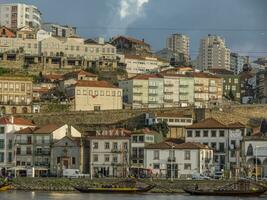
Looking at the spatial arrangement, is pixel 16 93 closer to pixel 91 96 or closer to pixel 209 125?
pixel 91 96

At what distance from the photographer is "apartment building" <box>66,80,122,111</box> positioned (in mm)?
134375

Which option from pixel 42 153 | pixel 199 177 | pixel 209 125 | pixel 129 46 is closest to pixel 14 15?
pixel 129 46

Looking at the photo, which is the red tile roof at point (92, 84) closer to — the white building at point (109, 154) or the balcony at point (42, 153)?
the balcony at point (42, 153)

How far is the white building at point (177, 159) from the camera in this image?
102 metres

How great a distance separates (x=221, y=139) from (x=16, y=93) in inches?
1471

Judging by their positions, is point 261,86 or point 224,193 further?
point 261,86

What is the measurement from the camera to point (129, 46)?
18675 centimetres

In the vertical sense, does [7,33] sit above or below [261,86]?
above

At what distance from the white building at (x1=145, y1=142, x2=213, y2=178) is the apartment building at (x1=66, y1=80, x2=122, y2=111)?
31661 millimetres

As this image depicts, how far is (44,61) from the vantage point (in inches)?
6038

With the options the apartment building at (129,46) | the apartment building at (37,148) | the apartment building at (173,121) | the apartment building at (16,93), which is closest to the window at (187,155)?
the apartment building at (37,148)

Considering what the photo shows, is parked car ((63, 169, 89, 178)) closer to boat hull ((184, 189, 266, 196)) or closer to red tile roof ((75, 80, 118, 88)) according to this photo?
boat hull ((184, 189, 266, 196))

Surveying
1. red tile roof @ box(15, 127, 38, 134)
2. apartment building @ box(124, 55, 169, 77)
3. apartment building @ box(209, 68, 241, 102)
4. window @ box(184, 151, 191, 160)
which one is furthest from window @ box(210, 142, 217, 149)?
apartment building @ box(209, 68, 241, 102)

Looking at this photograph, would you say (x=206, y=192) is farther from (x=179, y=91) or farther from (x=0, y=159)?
(x=179, y=91)
